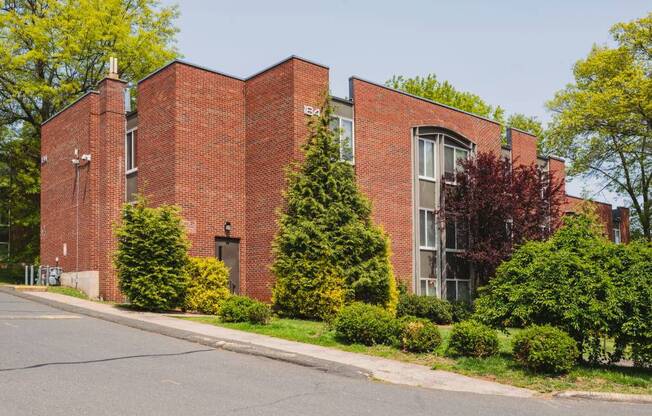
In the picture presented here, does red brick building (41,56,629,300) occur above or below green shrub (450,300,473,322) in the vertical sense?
above

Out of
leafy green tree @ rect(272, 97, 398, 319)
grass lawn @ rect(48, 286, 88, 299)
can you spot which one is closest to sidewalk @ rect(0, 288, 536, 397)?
leafy green tree @ rect(272, 97, 398, 319)

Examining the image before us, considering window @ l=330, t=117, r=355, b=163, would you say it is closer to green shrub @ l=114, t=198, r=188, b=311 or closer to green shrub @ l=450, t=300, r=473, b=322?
green shrub @ l=114, t=198, r=188, b=311

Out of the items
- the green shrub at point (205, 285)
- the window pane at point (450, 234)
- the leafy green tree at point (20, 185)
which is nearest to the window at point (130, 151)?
the green shrub at point (205, 285)

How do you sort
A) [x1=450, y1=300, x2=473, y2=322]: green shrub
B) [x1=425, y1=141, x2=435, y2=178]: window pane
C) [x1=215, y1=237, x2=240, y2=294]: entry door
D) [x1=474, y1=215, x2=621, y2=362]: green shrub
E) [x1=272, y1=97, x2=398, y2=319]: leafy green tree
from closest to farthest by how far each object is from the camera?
1. [x1=474, y1=215, x2=621, y2=362]: green shrub
2. [x1=272, y1=97, x2=398, y2=319]: leafy green tree
3. [x1=215, y1=237, x2=240, y2=294]: entry door
4. [x1=450, y1=300, x2=473, y2=322]: green shrub
5. [x1=425, y1=141, x2=435, y2=178]: window pane

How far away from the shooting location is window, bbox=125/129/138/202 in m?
24.9

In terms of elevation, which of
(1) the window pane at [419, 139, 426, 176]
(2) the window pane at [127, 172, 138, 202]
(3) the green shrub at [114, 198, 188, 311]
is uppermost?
(1) the window pane at [419, 139, 426, 176]

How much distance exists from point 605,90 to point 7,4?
33.9 meters

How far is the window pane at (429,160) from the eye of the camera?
2708 centimetres

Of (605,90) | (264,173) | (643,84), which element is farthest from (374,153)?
(605,90)

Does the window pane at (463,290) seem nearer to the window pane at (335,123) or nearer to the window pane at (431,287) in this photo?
the window pane at (431,287)

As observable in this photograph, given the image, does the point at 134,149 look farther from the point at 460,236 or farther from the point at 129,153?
the point at 460,236

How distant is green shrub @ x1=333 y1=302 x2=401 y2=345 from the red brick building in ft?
25.0

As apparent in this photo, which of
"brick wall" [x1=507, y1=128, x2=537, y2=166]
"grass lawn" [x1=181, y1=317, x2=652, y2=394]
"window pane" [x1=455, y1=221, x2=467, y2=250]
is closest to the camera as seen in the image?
"grass lawn" [x1=181, y1=317, x2=652, y2=394]

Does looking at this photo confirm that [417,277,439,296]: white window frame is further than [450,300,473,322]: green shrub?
Yes
